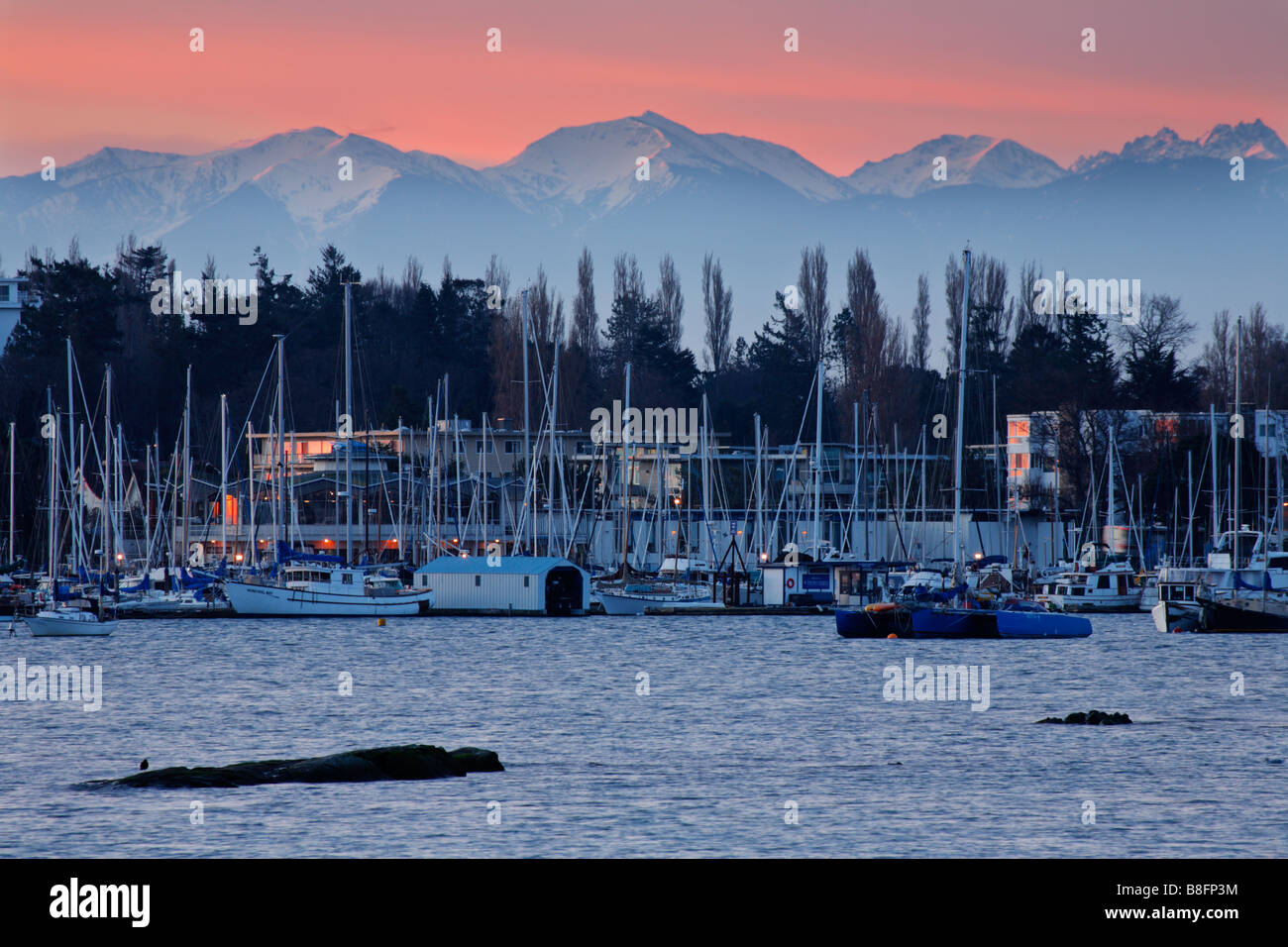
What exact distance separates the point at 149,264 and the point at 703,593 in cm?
7079

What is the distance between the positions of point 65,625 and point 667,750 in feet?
128

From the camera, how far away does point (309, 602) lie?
7719cm

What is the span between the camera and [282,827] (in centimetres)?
2123

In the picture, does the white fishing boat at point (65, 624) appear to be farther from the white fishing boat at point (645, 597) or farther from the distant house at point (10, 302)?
the distant house at point (10, 302)

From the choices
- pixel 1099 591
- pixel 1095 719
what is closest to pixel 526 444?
pixel 1099 591

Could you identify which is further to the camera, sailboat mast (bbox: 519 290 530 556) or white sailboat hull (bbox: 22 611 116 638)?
sailboat mast (bbox: 519 290 530 556)

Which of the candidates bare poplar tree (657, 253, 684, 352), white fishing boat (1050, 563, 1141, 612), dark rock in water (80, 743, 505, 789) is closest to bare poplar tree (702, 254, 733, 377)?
bare poplar tree (657, 253, 684, 352)

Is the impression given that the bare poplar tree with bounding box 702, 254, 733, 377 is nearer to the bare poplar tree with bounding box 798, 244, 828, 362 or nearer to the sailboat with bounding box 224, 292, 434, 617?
the bare poplar tree with bounding box 798, 244, 828, 362

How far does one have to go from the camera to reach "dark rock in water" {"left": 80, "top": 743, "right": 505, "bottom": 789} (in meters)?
25.0

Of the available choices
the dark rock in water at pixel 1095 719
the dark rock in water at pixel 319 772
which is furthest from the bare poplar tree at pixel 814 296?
the dark rock in water at pixel 319 772

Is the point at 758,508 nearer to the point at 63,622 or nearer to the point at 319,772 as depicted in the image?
the point at 63,622

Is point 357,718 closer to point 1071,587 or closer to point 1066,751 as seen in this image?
point 1066,751

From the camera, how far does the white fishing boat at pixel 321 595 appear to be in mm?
76875

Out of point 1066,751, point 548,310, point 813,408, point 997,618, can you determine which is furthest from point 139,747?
point 813,408
